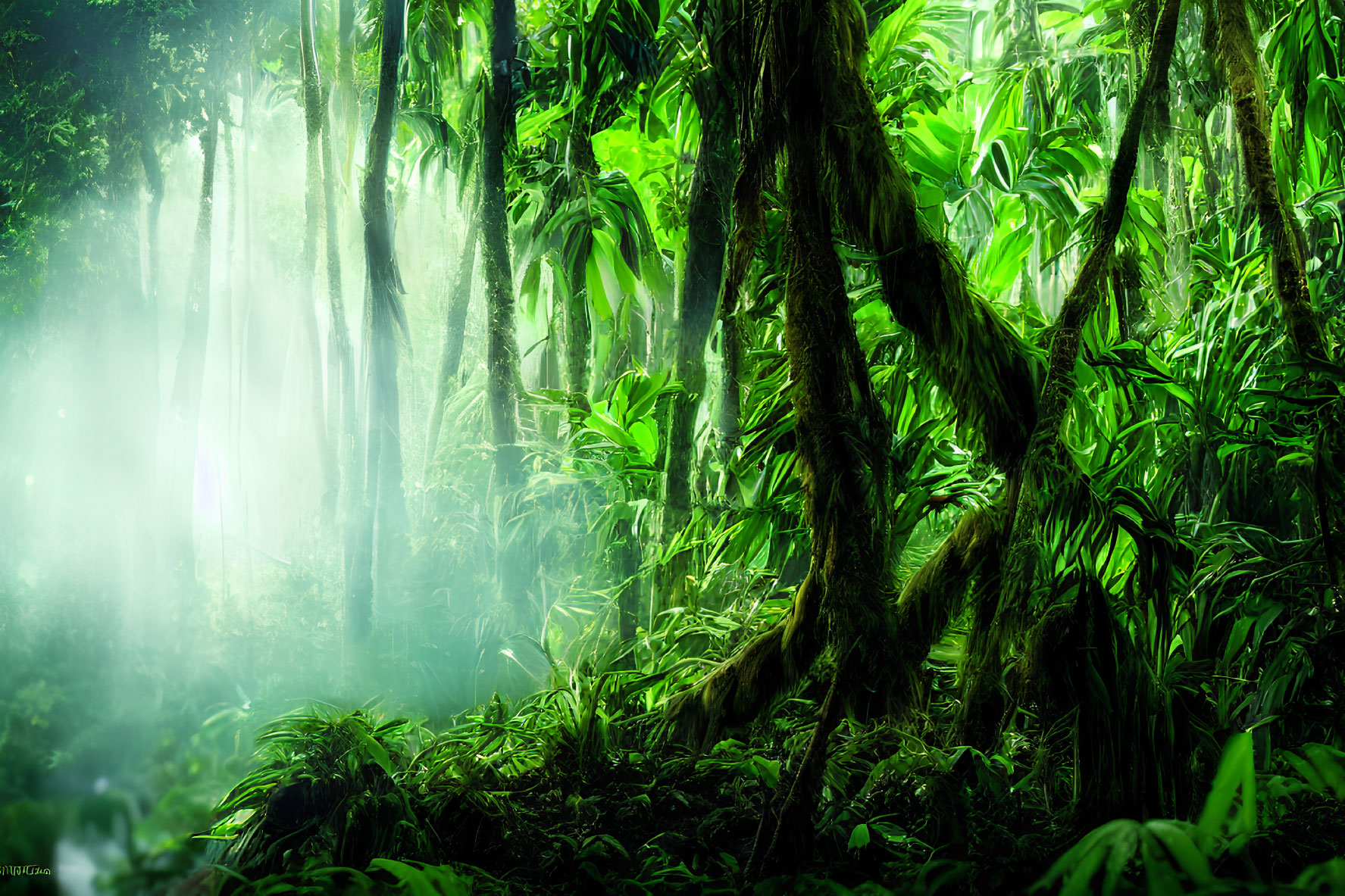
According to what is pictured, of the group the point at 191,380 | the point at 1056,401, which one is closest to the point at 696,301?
the point at 1056,401

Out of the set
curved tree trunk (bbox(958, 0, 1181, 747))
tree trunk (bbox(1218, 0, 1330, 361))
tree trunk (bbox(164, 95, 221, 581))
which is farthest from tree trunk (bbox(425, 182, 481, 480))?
tree trunk (bbox(1218, 0, 1330, 361))

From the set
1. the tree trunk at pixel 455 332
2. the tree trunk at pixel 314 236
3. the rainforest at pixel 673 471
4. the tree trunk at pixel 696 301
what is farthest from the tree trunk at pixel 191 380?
the tree trunk at pixel 696 301

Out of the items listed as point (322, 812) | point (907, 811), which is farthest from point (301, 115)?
point (907, 811)

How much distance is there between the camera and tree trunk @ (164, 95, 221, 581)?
3.31 ft

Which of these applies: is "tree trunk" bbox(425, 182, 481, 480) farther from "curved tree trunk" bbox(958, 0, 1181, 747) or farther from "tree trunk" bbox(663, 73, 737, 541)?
"curved tree trunk" bbox(958, 0, 1181, 747)

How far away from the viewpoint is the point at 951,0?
5.67 feet

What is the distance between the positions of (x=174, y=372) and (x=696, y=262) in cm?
80

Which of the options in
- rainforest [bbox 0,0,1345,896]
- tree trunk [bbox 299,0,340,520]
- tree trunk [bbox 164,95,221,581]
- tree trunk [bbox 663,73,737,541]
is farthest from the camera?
tree trunk [bbox 663,73,737,541]

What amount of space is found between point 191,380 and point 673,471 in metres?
0.73

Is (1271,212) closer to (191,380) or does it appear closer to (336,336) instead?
(336,336)

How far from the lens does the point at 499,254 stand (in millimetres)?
1369

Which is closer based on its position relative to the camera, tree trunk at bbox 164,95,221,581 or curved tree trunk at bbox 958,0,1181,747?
curved tree trunk at bbox 958,0,1181,747

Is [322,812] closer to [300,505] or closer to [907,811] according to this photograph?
[300,505]

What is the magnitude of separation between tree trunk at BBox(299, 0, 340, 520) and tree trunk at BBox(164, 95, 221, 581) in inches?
5.2
